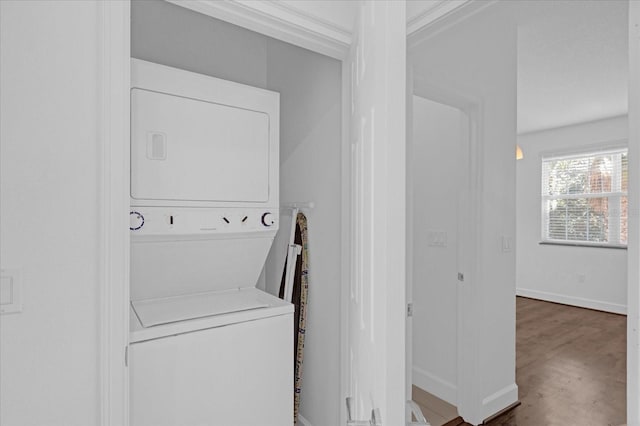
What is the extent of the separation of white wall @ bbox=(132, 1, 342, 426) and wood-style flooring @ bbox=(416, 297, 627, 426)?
1201 mm

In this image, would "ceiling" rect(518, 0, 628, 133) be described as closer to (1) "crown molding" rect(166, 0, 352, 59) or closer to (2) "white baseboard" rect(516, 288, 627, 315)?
(1) "crown molding" rect(166, 0, 352, 59)

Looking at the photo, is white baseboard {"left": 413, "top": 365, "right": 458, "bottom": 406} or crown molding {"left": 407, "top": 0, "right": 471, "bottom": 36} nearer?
crown molding {"left": 407, "top": 0, "right": 471, "bottom": 36}

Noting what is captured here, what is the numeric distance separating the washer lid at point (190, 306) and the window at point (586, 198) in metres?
5.19

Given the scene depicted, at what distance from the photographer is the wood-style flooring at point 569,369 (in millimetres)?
2299

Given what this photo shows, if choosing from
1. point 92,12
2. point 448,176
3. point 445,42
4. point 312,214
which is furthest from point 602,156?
point 92,12

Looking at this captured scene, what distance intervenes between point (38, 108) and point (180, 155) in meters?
0.54

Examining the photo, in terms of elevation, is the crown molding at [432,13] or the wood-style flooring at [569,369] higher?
Result: the crown molding at [432,13]

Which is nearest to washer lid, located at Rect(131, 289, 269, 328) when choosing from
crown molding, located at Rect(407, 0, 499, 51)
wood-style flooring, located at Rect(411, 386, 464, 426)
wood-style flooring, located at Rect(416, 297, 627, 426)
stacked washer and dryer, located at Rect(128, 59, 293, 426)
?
stacked washer and dryer, located at Rect(128, 59, 293, 426)

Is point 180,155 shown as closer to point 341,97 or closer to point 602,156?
point 341,97

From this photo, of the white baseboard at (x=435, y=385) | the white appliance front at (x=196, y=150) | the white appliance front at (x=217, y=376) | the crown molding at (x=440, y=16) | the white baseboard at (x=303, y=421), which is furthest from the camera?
the white baseboard at (x=435, y=385)

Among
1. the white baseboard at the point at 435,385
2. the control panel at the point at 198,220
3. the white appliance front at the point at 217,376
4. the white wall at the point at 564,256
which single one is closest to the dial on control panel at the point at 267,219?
the control panel at the point at 198,220

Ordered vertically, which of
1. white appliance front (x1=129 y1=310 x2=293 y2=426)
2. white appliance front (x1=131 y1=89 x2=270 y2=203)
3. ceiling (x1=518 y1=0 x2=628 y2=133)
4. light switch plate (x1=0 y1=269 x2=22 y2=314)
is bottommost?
white appliance front (x1=129 y1=310 x2=293 y2=426)

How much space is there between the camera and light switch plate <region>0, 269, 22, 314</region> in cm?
93

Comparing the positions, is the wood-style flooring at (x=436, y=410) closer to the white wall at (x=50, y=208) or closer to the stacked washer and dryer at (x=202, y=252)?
the stacked washer and dryer at (x=202, y=252)
